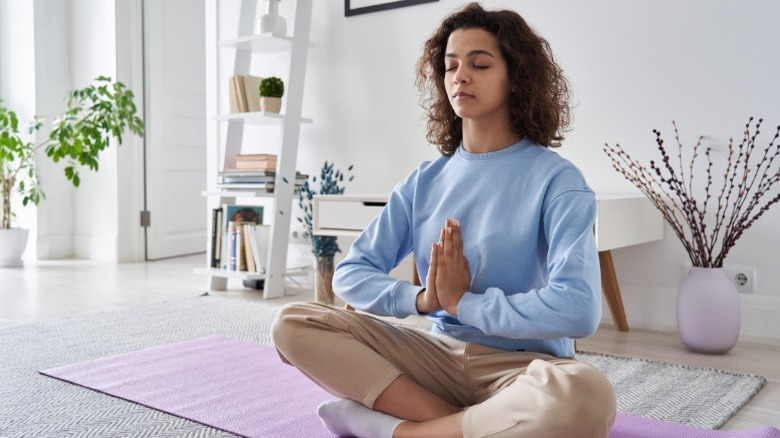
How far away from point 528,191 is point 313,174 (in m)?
2.34

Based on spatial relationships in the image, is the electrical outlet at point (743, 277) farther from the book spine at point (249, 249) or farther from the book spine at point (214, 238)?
the book spine at point (214, 238)

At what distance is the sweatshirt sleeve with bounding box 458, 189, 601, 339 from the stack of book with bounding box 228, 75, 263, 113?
238 cm

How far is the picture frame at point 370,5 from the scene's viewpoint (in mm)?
3207

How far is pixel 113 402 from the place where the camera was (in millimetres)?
1686

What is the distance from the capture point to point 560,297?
1.16 metres

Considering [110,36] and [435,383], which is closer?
[435,383]

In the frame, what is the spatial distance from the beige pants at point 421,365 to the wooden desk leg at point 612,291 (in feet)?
4.38

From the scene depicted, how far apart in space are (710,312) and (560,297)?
128 cm

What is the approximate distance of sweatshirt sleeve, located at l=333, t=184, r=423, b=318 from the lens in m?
1.33

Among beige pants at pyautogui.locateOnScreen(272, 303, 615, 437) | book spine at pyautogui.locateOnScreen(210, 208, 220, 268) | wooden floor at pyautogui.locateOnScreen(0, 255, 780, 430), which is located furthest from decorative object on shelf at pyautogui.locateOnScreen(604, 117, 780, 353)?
book spine at pyautogui.locateOnScreen(210, 208, 220, 268)

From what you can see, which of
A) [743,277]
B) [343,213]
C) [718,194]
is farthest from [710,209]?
[343,213]

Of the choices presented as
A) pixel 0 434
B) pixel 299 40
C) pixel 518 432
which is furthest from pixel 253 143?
pixel 518 432

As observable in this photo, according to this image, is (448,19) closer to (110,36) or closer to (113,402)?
(113,402)

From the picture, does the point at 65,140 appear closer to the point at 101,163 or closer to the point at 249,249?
the point at 101,163
